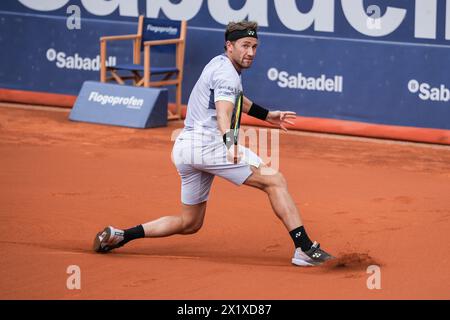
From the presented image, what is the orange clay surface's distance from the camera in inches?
259

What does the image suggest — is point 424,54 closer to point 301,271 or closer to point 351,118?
point 351,118

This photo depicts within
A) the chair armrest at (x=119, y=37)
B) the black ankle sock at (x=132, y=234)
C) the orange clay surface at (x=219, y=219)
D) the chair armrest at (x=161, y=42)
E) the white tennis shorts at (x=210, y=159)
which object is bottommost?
the orange clay surface at (x=219, y=219)

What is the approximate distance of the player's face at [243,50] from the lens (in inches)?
277

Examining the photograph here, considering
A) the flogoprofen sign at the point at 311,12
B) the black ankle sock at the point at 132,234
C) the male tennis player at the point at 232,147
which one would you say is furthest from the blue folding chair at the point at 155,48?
the male tennis player at the point at 232,147

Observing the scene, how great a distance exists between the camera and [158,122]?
1410cm

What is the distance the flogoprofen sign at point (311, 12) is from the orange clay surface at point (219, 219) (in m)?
1.53

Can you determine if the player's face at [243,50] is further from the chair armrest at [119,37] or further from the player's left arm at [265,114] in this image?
the chair armrest at [119,37]

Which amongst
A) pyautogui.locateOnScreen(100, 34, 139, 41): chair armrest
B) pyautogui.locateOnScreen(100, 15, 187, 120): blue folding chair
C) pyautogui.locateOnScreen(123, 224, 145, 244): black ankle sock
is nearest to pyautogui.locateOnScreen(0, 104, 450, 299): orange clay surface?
pyautogui.locateOnScreen(123, 224, 145, 244): black ankle sock

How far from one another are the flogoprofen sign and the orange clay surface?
1531 millimetres

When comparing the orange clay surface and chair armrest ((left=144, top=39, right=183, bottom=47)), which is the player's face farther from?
chair armrest ((left=144, top=39, right=183, bottom=47))

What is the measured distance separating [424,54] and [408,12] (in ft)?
1.93

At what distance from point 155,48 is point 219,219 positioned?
248 inches

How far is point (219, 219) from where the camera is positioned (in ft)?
28.8

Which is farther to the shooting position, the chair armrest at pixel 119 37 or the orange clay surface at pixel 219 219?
the chair armrest at pixel 119 37
